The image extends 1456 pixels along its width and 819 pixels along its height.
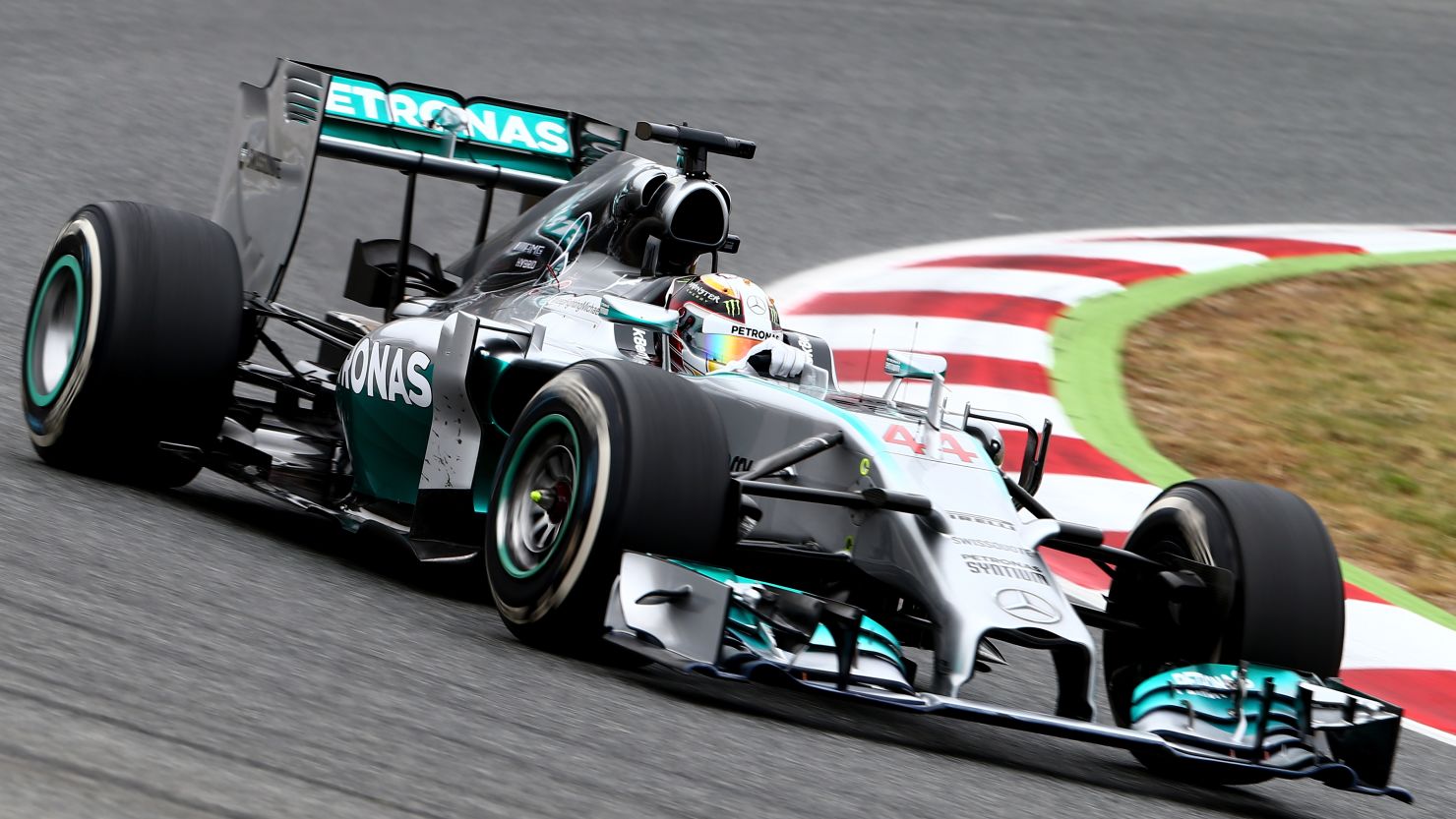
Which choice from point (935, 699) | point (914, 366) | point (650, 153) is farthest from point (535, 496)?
point (650, 153)

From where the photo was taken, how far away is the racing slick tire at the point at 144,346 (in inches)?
228

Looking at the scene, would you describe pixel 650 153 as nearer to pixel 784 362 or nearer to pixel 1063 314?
pixel 1063 314

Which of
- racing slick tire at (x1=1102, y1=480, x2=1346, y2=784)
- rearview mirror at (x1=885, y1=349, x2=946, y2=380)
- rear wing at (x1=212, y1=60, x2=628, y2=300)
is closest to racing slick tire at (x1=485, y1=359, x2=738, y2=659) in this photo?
rearview mirror at (x1=885, y1=349, x2=946, y2=380)

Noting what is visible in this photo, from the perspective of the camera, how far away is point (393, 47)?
13328mm

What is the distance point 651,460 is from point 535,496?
521 mm

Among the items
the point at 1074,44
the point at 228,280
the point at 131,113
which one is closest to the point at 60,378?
the point at 228,280

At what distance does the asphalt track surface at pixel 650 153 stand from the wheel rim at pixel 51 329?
298 millimetres

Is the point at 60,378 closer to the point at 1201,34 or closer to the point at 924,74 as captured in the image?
the point at 924,74

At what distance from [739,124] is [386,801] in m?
10.1

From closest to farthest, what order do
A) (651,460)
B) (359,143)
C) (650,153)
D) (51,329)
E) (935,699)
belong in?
(935,699) → (651,460) → (51,329) → (359,143) → (650,153)

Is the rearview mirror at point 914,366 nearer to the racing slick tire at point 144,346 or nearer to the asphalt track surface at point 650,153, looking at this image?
the asphalt track surface at point 650,153

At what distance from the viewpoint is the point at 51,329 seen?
6293 millimetres

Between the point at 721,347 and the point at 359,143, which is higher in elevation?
the point at 359,143

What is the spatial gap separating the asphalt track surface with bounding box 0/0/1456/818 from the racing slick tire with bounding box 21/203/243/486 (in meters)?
0.11
